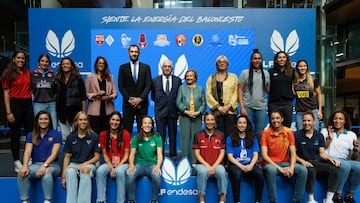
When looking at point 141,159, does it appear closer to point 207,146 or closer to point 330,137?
point 207,146

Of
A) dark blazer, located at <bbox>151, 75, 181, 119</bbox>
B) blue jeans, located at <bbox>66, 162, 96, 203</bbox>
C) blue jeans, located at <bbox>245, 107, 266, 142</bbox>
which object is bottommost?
blue jeans, located at <bbox>66, 162, 96, 203</bbox>

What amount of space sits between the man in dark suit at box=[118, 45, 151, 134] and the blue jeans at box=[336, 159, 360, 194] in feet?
7.56

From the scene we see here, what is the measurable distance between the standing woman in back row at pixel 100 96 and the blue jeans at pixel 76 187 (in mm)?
752

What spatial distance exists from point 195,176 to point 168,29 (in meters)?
3.31

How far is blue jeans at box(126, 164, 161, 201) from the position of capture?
340cm

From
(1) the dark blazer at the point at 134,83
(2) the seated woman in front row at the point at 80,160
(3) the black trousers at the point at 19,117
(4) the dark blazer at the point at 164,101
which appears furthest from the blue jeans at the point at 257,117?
(3) the black trousers at the point at 19,117

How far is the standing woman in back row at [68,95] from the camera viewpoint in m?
3.88

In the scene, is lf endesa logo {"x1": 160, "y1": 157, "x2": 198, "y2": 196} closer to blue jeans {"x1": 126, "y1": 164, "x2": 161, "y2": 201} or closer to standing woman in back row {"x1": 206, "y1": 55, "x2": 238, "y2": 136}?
blue jeans {"x1": 126, "y1": 164, "x2": 161, "y2": 201}

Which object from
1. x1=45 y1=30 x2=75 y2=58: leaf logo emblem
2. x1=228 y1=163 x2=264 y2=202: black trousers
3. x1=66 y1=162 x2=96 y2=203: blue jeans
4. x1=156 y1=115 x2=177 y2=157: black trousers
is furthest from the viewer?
x1=45 y1=30 x2=75 y2=58: leaf logo emblem

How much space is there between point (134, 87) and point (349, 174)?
263 cm

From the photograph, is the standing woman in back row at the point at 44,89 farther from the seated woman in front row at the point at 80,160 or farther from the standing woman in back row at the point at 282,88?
the standing woman in back row at the point at 282,88

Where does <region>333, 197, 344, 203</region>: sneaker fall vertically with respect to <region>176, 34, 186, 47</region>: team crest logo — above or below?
below

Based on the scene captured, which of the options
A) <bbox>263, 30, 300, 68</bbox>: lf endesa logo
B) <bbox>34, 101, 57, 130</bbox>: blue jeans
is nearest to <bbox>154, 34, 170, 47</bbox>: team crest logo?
<bbox>263, 30, 300, 68</bbox>: lf endesa logo

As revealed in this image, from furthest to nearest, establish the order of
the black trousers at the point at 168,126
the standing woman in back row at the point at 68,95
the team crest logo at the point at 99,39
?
the team crest logo at the point at 99,39, the black trousers at the point at 168,126, the standing woman in back row at the point at 68,95
